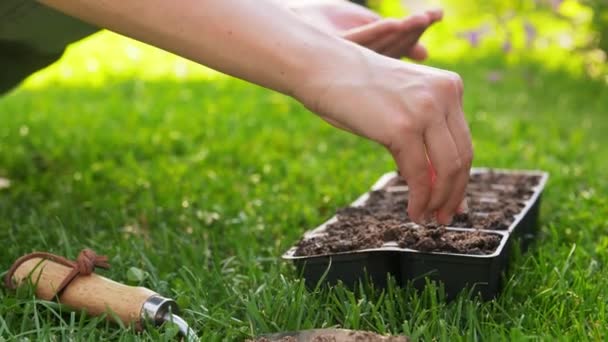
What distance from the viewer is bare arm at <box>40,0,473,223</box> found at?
1.41 meters

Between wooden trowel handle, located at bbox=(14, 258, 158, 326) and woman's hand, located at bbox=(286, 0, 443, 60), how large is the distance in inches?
33.2

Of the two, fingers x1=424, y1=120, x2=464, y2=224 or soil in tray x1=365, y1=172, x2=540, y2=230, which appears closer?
fingers x1=424, y1=120, x2=464, y2=224

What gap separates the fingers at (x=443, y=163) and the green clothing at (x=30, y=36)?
1.21 m

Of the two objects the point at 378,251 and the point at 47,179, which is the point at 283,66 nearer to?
the point at 378,251

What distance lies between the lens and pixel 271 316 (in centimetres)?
170

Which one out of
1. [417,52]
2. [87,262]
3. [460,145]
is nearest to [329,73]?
[460,145]

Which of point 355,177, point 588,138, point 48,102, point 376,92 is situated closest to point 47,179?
point 355,177

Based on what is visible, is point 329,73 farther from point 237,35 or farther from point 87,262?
point 87,262

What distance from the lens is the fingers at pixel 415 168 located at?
141cm

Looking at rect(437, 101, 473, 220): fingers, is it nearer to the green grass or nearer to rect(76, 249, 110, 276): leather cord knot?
the green grass

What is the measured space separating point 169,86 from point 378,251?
305 cm

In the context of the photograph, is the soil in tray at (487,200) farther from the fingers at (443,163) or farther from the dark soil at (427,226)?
the fingers at (443,163)

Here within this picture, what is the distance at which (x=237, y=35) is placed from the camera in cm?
147

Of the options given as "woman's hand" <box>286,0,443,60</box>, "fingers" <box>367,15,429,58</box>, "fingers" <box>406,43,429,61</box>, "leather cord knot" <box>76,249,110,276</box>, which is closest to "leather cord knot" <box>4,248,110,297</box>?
"leather cord knot" <box>76,249,110,276</box>
